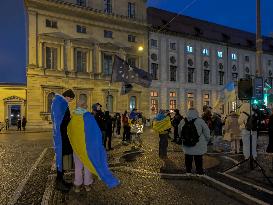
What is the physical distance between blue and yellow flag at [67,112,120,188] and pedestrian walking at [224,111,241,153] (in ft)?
25.7

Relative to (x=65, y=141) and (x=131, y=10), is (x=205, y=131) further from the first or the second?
(x=131, y=10)

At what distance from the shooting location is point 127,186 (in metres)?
7.50

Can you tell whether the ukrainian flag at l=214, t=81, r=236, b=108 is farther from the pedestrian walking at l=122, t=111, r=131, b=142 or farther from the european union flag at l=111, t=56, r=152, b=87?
the pedestrian walking at l=122, t=111, r=131, b=142

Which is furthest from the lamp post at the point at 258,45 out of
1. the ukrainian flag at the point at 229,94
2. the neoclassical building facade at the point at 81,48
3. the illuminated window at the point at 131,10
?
the illuminated window at the point at 131,10

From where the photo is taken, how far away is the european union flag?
91.6 ft

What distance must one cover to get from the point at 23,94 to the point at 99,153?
31475 millimetres

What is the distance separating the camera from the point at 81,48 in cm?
3831

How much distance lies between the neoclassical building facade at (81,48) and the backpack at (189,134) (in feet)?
84.9

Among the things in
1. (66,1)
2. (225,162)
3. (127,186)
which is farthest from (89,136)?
(66,1)

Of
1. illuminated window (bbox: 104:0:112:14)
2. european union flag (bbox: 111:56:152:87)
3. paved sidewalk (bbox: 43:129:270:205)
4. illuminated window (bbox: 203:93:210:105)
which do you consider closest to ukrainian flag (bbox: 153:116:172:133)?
paved sidewalk (bbox: 43:129:270:205)

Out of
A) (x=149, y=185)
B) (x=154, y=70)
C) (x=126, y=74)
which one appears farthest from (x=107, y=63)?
(x=149, y=185)

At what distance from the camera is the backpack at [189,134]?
8.26 m

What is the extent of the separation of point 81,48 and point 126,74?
11.8 m

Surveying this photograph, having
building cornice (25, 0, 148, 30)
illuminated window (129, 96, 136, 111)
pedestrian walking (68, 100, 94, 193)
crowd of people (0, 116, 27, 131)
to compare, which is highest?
building cornice (25, 0, 148, 30)
